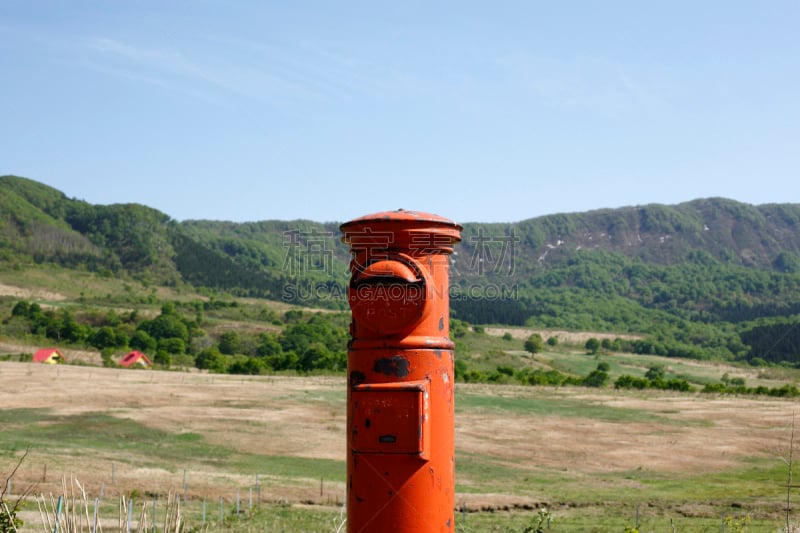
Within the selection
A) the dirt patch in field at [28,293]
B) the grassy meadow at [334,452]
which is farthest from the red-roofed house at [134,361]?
the dirt patch in field at [28,293]

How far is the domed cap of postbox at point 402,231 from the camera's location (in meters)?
3.98

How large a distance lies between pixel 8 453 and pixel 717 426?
31154mm

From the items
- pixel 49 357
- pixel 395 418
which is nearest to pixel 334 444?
pixel 395 418

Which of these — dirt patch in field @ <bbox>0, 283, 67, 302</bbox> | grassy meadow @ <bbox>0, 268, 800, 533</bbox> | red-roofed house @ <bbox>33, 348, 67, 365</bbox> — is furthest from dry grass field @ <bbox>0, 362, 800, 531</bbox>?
dirt patch in field @ <bbox>0, 283, 67, 302</bbox>

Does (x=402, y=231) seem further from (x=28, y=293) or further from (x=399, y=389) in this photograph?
(x=28, y=293)

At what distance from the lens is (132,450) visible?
2484cm

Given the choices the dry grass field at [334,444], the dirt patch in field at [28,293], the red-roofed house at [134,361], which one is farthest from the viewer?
the dirt patch in field at [28,293]

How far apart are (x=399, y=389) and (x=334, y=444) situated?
85.2 feet

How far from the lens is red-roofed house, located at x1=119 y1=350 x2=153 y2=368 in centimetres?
6744

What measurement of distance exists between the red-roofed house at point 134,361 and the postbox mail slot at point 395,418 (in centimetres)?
6703

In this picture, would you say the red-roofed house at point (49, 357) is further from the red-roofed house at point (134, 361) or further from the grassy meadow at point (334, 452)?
the grassy meadow at point (334, 452)

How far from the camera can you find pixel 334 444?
2894 centimetres

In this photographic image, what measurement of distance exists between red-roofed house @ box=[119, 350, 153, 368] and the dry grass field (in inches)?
639

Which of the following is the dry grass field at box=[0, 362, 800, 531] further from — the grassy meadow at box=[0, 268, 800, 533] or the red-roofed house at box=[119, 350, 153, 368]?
the red-roofed house at box=[119, 350, 153, 368]
